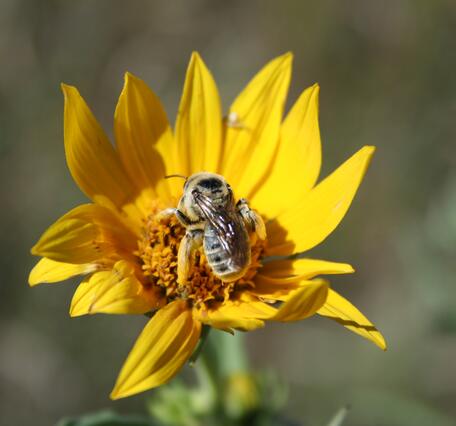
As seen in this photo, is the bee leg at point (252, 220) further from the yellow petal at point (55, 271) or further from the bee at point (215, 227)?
the yellow petal at point (55, 271)

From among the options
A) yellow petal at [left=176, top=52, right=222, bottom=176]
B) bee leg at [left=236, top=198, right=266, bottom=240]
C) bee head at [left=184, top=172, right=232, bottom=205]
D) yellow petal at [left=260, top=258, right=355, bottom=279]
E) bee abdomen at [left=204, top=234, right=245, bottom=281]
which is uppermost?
yellow petal at [left=176, top=52, right=222, bottom=176]

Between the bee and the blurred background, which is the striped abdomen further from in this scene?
the blurred background

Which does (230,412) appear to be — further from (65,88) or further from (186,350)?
(65,88)

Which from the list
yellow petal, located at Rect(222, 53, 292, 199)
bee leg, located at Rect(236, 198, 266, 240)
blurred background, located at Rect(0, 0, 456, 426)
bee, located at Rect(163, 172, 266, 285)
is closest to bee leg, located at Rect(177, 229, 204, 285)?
bee, located at Rect(163, 172, 266, 285)

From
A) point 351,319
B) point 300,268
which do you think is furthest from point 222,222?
point 351,319

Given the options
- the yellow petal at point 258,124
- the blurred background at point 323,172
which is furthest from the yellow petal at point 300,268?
the blurred background at point 323,172

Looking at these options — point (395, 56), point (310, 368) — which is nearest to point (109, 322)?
point (310, 368)
